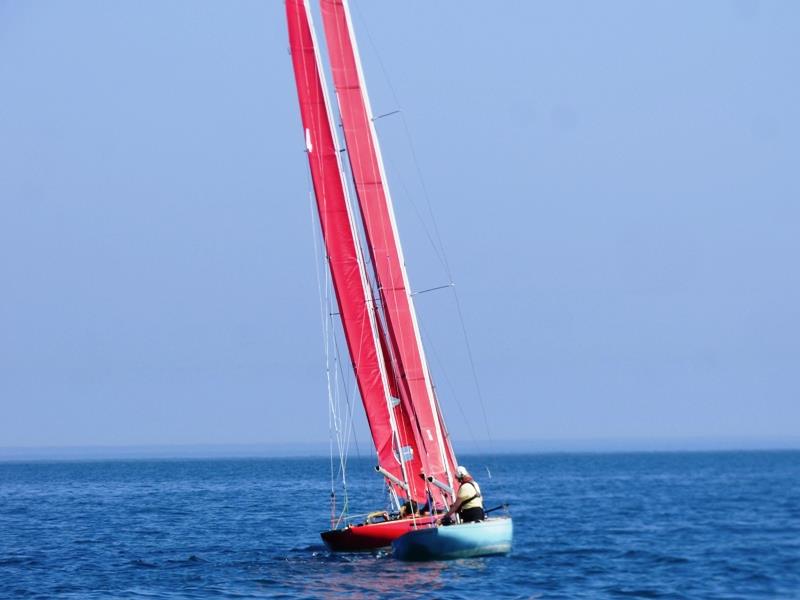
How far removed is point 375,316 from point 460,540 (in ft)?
23.0

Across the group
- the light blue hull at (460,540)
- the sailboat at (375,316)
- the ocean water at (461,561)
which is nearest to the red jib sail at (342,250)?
the sailboat at (375,316)

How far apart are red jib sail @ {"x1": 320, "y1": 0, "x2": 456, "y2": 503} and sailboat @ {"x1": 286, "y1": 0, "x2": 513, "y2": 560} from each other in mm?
21

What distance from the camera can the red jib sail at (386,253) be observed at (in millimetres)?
28812

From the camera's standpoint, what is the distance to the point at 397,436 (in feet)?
95.6

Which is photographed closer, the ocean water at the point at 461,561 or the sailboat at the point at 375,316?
the ocean water at the point at 461,561

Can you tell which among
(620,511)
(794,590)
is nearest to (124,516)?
(620,511)

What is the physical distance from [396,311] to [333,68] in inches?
214

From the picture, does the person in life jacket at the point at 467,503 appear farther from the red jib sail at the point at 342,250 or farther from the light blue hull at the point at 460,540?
the red jib sail at the point at 342,250

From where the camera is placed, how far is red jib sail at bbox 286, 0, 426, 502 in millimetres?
30750

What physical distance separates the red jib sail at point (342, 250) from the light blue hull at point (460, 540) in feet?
15.5

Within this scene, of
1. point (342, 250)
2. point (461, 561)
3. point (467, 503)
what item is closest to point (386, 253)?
point (342, 250)

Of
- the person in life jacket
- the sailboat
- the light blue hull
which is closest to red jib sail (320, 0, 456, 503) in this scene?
the sailboat

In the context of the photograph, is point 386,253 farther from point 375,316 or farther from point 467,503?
point 467,503

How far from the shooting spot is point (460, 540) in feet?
83.2
